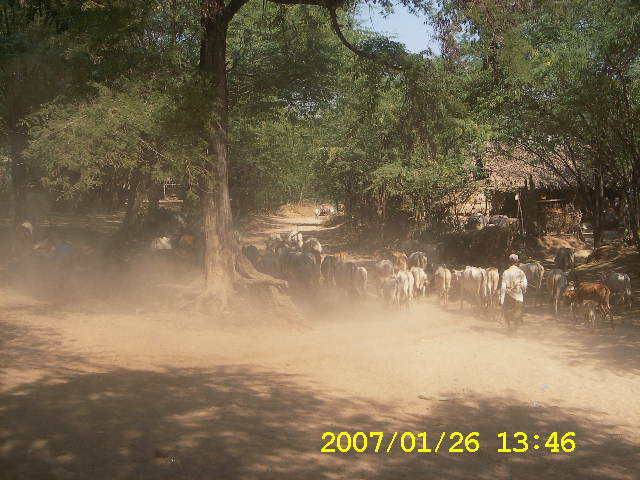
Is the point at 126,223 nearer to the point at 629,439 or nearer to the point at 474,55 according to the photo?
the point at 474,55

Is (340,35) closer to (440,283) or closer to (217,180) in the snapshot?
(217,180)

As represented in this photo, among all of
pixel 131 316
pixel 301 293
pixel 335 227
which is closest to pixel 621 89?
pixel 301 293

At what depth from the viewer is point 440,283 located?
14.2 m

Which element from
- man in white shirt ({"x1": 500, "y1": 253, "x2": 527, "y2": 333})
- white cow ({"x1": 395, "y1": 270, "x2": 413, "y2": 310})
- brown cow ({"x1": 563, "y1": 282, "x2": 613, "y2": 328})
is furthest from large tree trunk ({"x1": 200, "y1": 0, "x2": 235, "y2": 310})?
brown cow ({"x1": 563, "y1": 282, "x2": 613, "y2": 328})

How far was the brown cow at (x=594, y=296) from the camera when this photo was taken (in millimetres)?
11406

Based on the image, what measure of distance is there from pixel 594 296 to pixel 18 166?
1539 cm

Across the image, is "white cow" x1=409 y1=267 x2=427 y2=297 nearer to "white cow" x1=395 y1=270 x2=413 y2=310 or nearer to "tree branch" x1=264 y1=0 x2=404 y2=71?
"white cow" x1=395 y1=270 x2=413 y2=310

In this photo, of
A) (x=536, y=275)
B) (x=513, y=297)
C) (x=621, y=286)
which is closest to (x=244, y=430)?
(x=513, y=297)

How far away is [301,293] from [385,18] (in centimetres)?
625

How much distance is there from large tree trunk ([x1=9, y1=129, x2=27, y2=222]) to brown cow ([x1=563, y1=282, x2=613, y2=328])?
556 inches

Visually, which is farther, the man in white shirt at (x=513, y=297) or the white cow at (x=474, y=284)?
the white cow at (x=474, y=284)

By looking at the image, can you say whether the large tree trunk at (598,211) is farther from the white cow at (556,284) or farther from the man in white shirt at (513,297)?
the man in white shirt at (513,297)

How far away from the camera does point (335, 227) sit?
31.5 meters

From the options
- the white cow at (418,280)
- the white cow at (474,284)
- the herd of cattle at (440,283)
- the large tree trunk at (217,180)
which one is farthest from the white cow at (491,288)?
the large tree trunk at (217,180)
